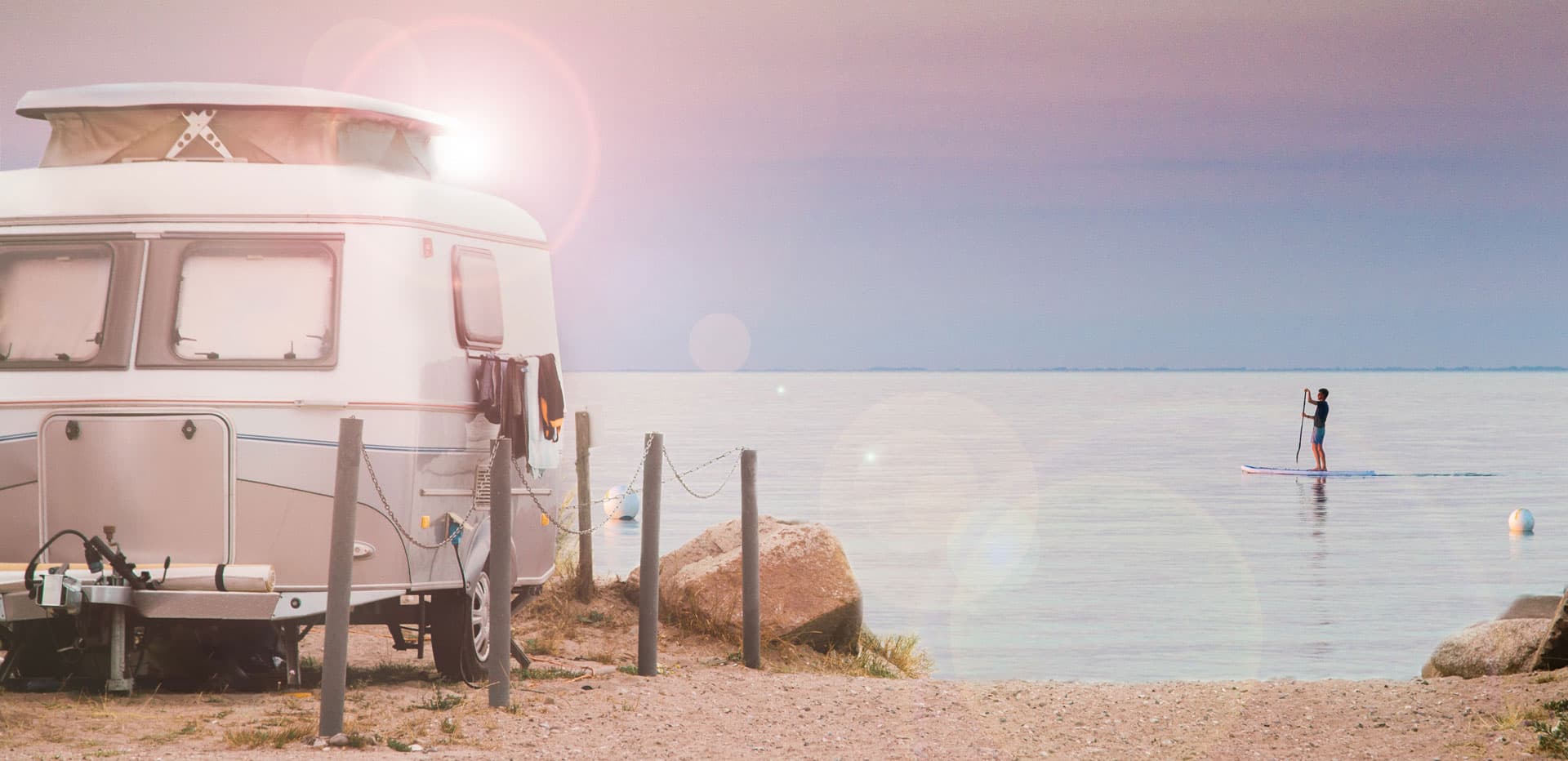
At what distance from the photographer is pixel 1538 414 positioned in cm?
9888

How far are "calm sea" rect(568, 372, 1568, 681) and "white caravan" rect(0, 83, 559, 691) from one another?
5343 mm

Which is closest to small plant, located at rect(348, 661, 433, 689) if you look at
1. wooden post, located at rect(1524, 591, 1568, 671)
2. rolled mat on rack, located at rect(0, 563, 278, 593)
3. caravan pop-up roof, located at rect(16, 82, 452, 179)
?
rolled mat on rack, located at rect(0, 563, 278, 593)

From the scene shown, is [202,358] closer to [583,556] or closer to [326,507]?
[326,507]

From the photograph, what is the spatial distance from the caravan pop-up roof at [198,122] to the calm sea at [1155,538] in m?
5.39

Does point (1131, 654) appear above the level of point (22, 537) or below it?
below

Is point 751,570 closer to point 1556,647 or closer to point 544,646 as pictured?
point 544,646

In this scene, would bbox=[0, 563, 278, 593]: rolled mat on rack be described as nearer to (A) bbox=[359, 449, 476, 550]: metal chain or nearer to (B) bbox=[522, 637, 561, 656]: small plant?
(A) bbox=[359, 449, 476, 550]: metal chain

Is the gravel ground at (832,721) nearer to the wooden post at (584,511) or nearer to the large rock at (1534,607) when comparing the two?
the wooden post at (584,511)

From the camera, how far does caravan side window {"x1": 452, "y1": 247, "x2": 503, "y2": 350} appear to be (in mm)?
10367

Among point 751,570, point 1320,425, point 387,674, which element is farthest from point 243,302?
point 1320,425

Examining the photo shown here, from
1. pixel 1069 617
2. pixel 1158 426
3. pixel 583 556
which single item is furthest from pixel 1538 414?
pixel 583 556

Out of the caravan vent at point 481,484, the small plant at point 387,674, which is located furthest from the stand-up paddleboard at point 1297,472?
the caravan vent at point 481,484

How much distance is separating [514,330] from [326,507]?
2.24 meters

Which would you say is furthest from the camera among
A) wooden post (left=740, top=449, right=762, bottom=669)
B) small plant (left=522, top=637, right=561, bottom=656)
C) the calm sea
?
the calm sea
